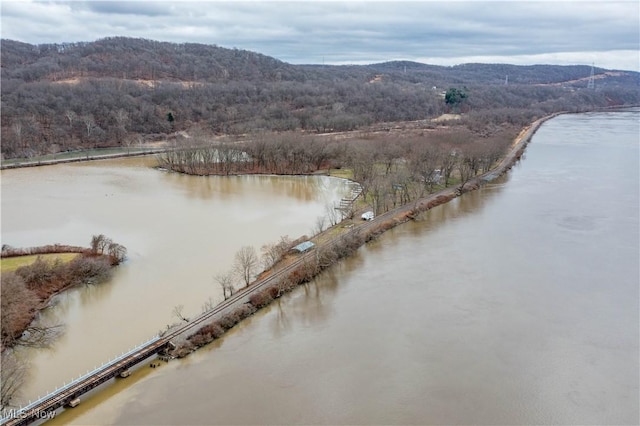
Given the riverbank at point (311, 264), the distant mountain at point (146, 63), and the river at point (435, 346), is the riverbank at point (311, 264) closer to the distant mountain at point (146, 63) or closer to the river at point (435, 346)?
the river at point (435, 346)

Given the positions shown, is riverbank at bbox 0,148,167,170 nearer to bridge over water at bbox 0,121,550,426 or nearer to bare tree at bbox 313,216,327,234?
bare tree at bbox 313,216,327,234

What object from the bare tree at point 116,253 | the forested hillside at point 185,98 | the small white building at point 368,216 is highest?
the forested hillside at point 185,98

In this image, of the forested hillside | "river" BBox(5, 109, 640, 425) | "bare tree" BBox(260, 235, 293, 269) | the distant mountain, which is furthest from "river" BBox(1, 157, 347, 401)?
the distant mountain

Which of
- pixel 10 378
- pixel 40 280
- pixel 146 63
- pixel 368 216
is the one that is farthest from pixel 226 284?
pixel 146 63

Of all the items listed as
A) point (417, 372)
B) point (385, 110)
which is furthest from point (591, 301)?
point (385, 110)

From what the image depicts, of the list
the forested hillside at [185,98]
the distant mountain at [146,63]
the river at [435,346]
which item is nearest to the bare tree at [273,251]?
the river at [435,346]

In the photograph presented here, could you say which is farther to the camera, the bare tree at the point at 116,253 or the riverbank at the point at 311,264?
the bare tree at the point at 116,253
